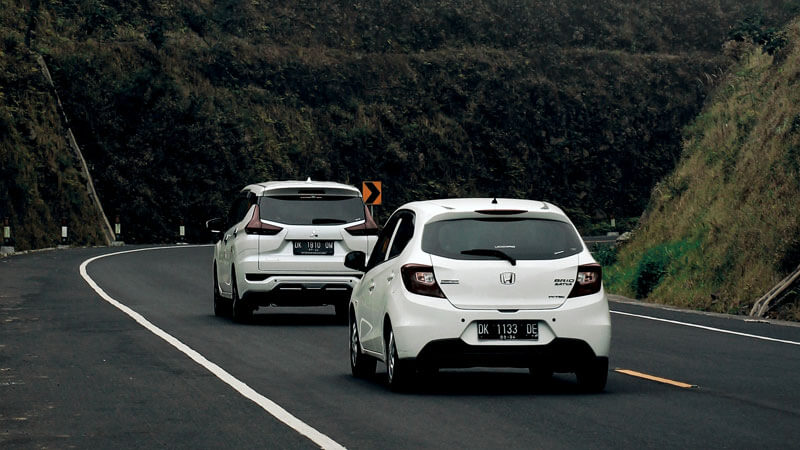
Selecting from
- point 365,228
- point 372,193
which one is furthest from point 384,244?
point 372,193

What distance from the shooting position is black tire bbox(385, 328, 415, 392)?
38.0 feet

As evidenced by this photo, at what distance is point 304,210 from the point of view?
19547mm

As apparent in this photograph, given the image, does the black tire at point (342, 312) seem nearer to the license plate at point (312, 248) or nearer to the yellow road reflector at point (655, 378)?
the license plate at point (312, 248)

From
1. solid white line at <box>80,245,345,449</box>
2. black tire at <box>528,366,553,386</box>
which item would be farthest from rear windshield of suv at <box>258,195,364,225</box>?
black tire at <box>528,366,553,386</box>

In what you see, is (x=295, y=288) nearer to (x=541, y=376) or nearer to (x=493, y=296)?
(x=541, y=376)

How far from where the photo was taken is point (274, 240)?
19281 millimetres

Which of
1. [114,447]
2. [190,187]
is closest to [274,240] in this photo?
[114,447]

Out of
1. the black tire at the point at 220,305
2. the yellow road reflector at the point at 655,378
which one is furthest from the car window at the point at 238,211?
the yellow road reflector at the point at 655,378

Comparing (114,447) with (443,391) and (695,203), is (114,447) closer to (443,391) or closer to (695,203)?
(443,391)

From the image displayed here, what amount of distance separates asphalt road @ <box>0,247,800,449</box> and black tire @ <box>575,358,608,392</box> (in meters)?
0.11

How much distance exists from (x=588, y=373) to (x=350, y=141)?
2117 inches

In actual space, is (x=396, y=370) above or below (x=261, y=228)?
below

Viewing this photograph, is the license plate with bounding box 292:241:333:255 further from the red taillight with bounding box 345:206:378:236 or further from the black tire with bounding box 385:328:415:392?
the black tire with bounding box 385:328:415:392

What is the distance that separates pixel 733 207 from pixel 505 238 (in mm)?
16064
